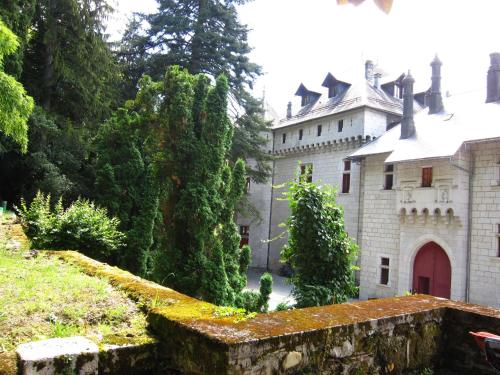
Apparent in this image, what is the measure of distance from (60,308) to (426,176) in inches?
668

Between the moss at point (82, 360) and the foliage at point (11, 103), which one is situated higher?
the foliage at point (11, 103)

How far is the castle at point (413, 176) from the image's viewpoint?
15594 mm

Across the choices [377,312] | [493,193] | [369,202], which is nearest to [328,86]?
[369,202]

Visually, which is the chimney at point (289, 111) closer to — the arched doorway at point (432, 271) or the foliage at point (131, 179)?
the arched doorway at point (432, 271)

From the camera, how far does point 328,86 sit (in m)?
26.7

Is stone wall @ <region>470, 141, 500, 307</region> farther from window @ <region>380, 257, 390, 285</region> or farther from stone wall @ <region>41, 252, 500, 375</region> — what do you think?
stone wall @ <region>41, 252, 500, 375</region>

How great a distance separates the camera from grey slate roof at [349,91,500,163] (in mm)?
15617

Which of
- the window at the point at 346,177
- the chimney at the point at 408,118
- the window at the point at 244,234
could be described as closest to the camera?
the chimney at the point at 408,118

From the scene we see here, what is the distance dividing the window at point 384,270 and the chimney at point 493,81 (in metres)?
8.48

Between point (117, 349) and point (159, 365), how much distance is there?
0.29 meters

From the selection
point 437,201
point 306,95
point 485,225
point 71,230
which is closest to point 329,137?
point 306,95

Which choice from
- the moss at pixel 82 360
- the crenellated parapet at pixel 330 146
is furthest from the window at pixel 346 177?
the moss at pixel 82 360

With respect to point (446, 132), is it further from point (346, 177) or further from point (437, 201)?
point (346, 177)

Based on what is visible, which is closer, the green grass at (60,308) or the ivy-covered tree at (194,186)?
the green grass at (60,308)
